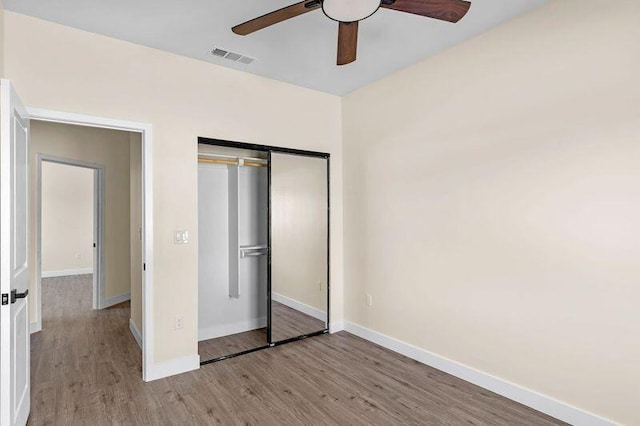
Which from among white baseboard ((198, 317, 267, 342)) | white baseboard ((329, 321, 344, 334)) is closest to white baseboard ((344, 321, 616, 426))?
white baseboard ((329, 321, 344, 334))

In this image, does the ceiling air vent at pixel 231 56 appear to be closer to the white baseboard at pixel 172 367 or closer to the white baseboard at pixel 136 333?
the white baseboard at pixel 172 367

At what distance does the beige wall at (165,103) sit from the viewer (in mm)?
2627

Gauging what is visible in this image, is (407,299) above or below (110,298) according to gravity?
above

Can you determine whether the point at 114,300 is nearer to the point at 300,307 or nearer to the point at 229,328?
the point at 229,328

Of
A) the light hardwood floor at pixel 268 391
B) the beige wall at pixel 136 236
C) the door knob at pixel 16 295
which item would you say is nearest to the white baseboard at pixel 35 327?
the light hardwood floor at pixel 268 391

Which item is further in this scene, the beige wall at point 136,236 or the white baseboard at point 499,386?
the beige wall at point 136,236

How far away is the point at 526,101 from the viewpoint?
2.57m

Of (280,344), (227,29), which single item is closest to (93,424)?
(280,344)

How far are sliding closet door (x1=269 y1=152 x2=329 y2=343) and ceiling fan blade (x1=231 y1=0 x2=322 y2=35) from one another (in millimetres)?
1814

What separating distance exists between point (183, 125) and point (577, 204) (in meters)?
3.17

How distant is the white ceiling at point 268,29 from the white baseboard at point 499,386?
9.06ft

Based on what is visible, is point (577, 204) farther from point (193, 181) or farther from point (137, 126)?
point (137, 126)

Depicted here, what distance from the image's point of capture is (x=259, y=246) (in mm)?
4012

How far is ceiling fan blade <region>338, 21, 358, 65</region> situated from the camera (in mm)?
2018
